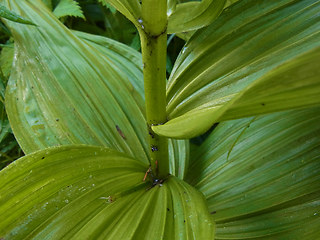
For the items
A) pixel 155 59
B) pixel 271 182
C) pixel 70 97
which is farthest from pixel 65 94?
pixel 271 182

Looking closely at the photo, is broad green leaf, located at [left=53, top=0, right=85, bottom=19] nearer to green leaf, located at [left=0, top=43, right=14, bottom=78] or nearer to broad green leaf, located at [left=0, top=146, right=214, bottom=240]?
green leaf, located at [left=0, top=43, right=14, bottom=78]

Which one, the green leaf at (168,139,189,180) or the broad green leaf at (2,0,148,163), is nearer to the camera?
the broad green leaf at (2,0,148,163)

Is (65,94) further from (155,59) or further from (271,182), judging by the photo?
(271,182)

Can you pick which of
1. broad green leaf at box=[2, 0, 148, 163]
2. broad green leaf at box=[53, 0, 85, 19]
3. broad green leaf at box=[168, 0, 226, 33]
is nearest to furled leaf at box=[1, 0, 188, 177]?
broad green leaf at box=[2, 0, 148, 163]

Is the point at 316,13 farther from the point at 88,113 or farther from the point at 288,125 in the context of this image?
the point at 88,113

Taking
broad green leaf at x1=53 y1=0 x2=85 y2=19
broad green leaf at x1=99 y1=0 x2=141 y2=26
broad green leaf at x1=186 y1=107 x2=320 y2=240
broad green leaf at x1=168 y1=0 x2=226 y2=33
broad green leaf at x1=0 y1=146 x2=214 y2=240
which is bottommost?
broad green leaf at x1=0 y1=146 x2=214 y2=240

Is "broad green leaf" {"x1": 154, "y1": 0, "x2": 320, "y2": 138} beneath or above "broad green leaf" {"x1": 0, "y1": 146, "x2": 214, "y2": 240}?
above

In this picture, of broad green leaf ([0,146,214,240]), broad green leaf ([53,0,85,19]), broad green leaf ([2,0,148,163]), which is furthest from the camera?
broad green leaf ([53,0,85,19])

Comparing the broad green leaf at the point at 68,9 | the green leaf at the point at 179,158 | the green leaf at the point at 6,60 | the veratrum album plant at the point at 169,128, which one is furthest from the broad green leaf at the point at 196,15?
the green leaf at the point at 6,60

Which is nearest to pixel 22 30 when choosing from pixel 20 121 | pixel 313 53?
pixel 20 121
